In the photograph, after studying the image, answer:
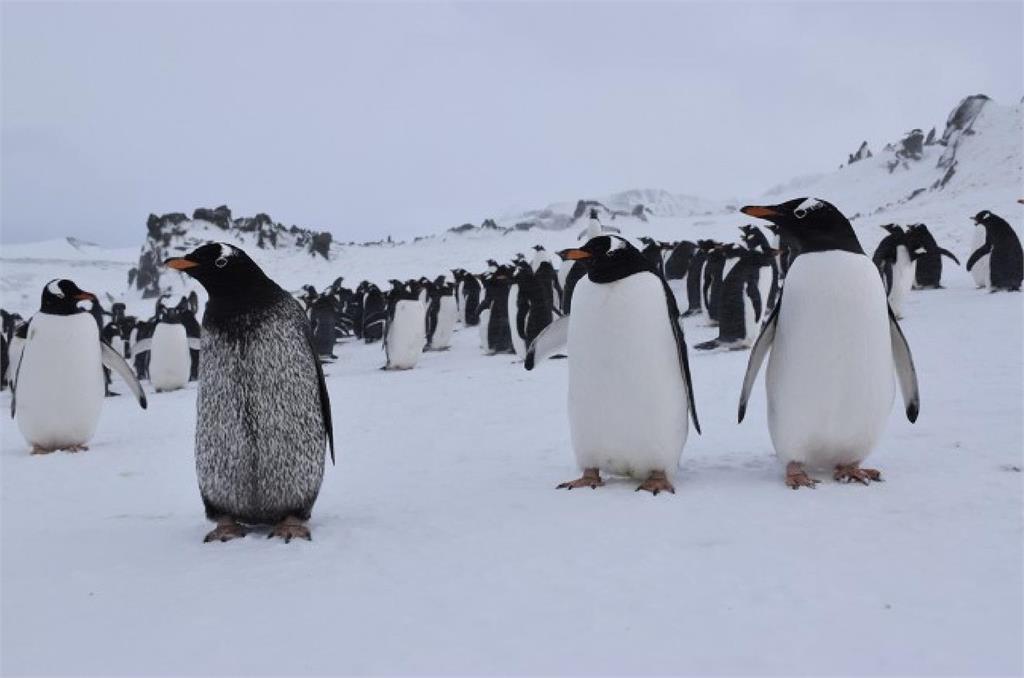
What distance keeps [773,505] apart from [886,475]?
0.80m

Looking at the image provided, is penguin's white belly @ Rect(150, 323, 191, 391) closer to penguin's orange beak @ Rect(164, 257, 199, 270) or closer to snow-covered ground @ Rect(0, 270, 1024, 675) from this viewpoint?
snow-covered ground @ Rect(0, 270, 1024, 675)

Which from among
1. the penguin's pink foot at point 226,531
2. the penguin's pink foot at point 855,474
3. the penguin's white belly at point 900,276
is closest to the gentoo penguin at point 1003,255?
the penguin's white belly at point 900,276

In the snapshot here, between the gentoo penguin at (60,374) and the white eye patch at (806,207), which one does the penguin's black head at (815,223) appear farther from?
the gentoo penguin at (60,374)

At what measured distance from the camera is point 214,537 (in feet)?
10.00

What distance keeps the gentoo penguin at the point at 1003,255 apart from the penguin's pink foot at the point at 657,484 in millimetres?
9149

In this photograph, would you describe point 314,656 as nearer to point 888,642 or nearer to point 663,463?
point 888,642

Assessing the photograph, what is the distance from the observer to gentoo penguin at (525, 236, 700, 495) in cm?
353

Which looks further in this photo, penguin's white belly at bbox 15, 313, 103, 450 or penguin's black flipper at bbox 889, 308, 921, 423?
penguin's white belly at bbox 15, 313, 103, 450

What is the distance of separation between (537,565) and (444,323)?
1149cm

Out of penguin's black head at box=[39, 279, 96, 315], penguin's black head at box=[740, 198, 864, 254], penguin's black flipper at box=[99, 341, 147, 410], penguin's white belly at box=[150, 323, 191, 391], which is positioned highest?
penguin's black head at box=[740, 198, 864, 254]

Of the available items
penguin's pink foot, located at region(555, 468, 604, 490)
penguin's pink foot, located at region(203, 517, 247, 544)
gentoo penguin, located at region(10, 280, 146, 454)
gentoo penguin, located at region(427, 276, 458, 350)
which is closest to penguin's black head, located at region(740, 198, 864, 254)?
penguin's pink foot, located at region(555, 468, 604, 490)

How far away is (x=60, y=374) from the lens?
577 cm

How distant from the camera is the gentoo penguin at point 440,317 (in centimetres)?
1360

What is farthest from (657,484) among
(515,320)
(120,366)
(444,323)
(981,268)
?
(444,323)
